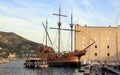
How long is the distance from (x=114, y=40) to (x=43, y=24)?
129ft

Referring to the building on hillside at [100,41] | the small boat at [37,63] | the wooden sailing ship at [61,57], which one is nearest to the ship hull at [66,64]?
the wooden sailing ship at [61,57]

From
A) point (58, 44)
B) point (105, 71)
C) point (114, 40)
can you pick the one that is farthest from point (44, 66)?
point (105, 71)

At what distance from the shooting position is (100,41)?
11400cm

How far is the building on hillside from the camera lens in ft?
368

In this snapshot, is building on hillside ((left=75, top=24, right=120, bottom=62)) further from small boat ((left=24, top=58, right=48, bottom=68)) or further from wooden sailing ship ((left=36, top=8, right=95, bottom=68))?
small boat ((left=24, top=58, right=48, bottom=68))

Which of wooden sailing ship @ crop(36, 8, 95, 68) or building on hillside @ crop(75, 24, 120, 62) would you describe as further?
wooden sailing ship @ crop(36, 8, 95, 68)

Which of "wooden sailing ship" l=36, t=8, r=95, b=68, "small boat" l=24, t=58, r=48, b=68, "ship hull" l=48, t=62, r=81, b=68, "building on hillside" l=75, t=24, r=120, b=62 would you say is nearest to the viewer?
"building on hillside" l=75, t=24, r=120, b=62

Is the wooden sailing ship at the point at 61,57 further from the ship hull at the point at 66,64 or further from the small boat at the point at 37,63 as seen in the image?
the small boat at the point at 37,63

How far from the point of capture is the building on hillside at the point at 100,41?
11231 centimetres

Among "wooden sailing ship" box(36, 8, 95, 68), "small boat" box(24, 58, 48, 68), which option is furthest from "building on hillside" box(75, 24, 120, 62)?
"small boat" box(24, 58, 48, 68)

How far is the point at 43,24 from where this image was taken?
143000 mm

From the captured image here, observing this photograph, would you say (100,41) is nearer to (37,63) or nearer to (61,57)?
(61,57)

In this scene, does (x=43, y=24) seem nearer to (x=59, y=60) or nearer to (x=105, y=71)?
(x=59, y=60)

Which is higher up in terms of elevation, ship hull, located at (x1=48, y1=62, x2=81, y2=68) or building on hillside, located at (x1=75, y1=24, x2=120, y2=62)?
building on hillside, located at (x1=75, y1=24, x2=120, y2=62)
